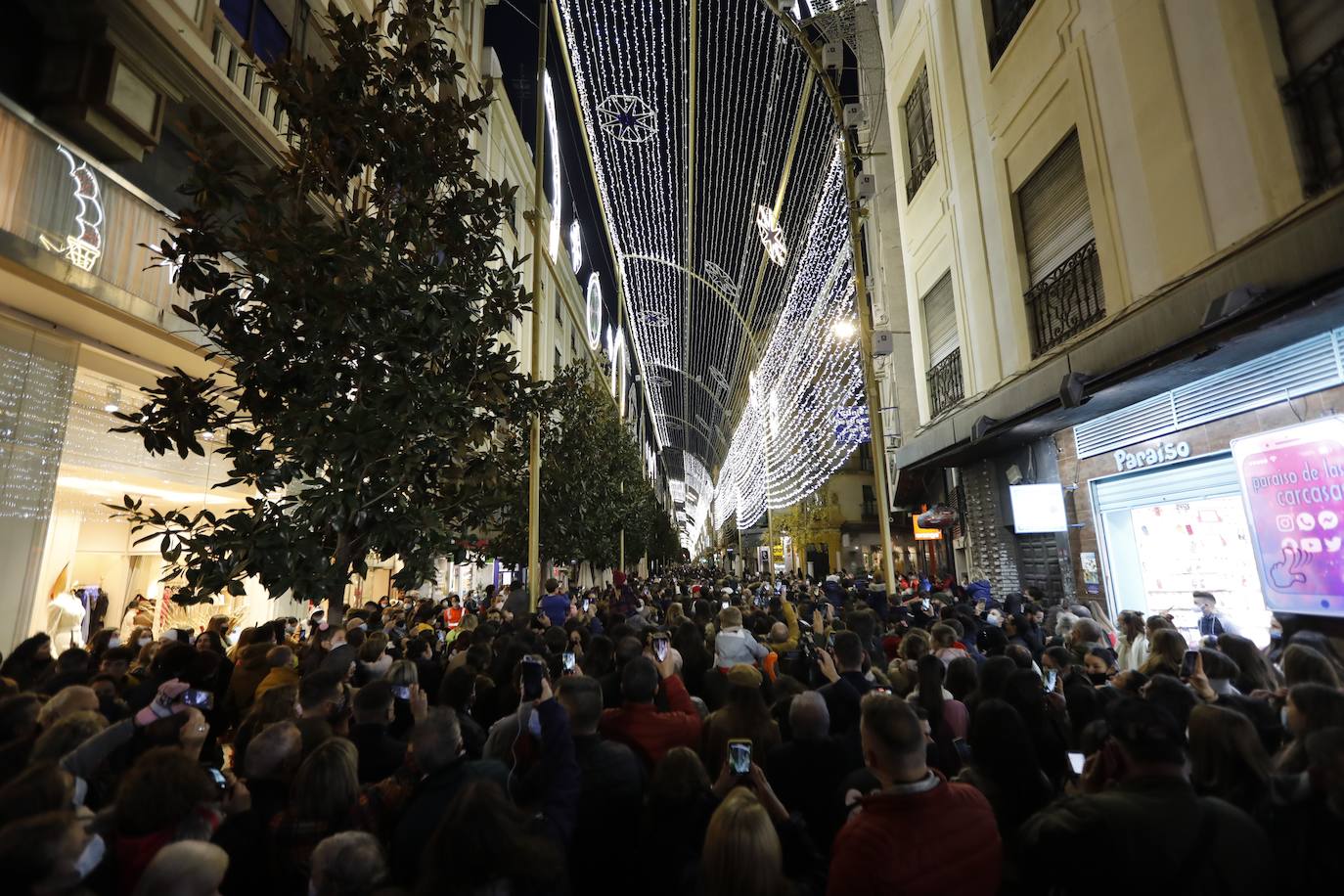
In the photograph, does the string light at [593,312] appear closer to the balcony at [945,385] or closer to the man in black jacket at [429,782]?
the balcony at [945,385]

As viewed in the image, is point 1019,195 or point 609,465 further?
point 609,465

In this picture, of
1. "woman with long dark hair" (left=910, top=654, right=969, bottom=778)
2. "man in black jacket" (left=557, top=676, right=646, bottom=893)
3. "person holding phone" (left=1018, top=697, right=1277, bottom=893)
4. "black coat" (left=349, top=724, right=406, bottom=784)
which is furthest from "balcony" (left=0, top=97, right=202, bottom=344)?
"person holding phone" (left=1018, top=697, right=1277, bottom=893)

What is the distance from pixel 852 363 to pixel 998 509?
25.2 ft

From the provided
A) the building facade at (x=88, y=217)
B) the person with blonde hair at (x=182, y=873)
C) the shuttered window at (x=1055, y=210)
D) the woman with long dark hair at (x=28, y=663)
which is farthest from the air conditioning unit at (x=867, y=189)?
the person with blonde hair at (x=182, y=873)

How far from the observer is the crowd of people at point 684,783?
2.17m

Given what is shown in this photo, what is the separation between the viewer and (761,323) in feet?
119

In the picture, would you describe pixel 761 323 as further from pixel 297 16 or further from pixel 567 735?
pixel 567 735

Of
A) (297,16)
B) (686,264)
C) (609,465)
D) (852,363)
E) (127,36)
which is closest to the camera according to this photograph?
(127,36)

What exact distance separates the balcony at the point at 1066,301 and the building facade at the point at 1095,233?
4 cm

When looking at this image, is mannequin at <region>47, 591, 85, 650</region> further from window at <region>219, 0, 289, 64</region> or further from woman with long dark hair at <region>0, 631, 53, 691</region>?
window at <region>219, 0, 289, 64</region>

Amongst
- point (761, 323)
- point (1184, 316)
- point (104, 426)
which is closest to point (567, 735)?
point (1184, 316)

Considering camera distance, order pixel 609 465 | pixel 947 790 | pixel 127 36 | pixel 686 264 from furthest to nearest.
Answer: pixel 686 264 < pixel 609 465 < pixel 127 36 < pixel 947 790

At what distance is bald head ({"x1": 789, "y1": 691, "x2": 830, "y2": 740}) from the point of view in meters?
3.58

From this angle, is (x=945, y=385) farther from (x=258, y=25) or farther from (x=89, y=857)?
(x=89, y=857)
